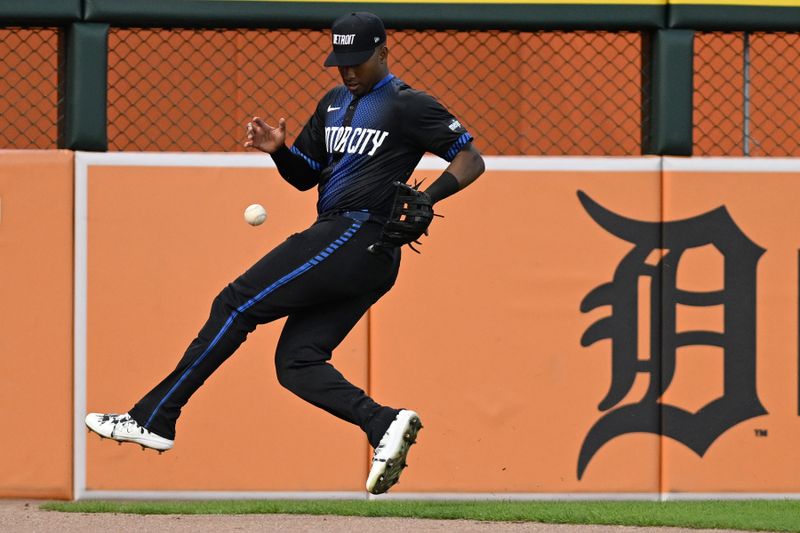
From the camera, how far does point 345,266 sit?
549 centimetres

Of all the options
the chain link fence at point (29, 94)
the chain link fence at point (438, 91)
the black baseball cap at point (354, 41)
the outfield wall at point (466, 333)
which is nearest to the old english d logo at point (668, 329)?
the outfield wall at point (466, 333)

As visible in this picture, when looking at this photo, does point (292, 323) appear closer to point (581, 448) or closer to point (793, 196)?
point (581, 448)

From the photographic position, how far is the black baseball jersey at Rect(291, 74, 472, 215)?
5.56 m

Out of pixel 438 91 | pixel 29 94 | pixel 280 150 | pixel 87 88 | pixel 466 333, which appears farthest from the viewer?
pixel 438 91

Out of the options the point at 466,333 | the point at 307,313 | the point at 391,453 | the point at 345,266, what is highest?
the point at 345,266

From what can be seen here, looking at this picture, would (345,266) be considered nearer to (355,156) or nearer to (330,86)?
(355,156)

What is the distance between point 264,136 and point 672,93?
3.51 m

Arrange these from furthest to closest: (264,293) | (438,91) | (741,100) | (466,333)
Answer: (438,91) → (741,100) → (466,333) → (264,293)

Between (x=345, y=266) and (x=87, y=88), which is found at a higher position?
(x=87, y=88)

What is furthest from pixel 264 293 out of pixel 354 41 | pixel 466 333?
pixel 466 333

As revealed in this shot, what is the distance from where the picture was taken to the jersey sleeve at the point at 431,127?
5551 mm

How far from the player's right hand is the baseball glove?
638mm

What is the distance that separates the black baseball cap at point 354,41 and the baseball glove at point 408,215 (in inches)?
20.5

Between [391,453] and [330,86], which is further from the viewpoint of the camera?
[330,86]
